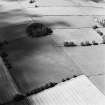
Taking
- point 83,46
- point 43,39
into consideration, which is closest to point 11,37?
point 43,39

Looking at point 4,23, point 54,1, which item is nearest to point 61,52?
point 4,23

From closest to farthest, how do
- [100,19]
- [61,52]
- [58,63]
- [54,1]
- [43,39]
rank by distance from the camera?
[58,63] < [61,52] < [43,39] < [100,19] < [54,1]

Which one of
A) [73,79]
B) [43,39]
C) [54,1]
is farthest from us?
[54,1]

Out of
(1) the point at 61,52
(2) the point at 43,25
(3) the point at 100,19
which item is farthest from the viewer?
(3) the point at 100,19

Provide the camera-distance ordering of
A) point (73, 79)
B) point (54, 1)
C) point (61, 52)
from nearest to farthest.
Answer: point (73, 79) → point (61, 52) → point (54, 1)

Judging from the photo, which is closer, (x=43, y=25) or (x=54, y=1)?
(x=43, y=25)

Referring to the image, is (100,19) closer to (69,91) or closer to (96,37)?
(96,37)

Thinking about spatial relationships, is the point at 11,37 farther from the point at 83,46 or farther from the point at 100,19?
the point at 100,19

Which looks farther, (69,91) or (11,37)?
(11,37)
